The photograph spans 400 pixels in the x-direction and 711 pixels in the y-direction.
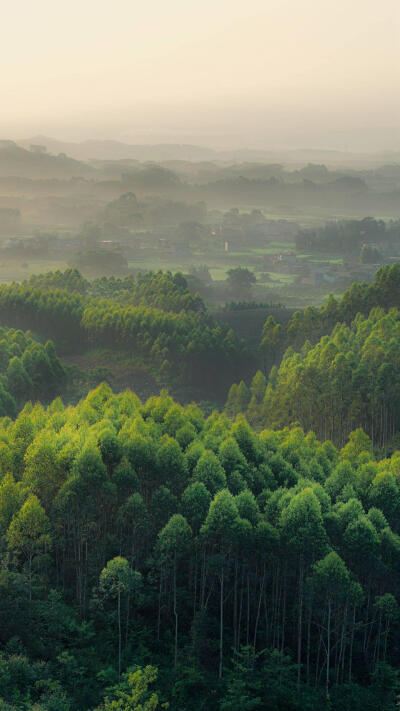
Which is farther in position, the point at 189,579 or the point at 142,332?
the point at 142,332

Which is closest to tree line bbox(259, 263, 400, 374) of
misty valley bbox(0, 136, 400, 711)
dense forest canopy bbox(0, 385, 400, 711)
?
misty valley bbox(0, 136, 400, 711)

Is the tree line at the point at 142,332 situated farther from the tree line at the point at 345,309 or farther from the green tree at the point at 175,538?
the green tree at the point at 175,538

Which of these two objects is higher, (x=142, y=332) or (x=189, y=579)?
(x=142, y=332)

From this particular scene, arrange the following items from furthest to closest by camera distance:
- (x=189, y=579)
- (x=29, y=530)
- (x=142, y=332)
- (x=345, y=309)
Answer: (x=142, y=332) < (x=345, y=309) < (x=189, y=579) < (x=29, y=530)

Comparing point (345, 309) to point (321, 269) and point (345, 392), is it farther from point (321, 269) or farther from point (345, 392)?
point (321, 269)

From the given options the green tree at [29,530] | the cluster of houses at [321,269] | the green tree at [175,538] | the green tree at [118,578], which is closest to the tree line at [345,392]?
the green tree at [175,538]

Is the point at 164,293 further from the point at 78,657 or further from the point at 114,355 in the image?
the point at 78,657

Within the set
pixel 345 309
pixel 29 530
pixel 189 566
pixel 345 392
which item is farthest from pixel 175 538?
pixel 345 309

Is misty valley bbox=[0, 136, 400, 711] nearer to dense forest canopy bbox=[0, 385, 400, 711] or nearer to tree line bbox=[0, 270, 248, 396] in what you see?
dense forest canopy bbox=[0, 385, 400, 711]
